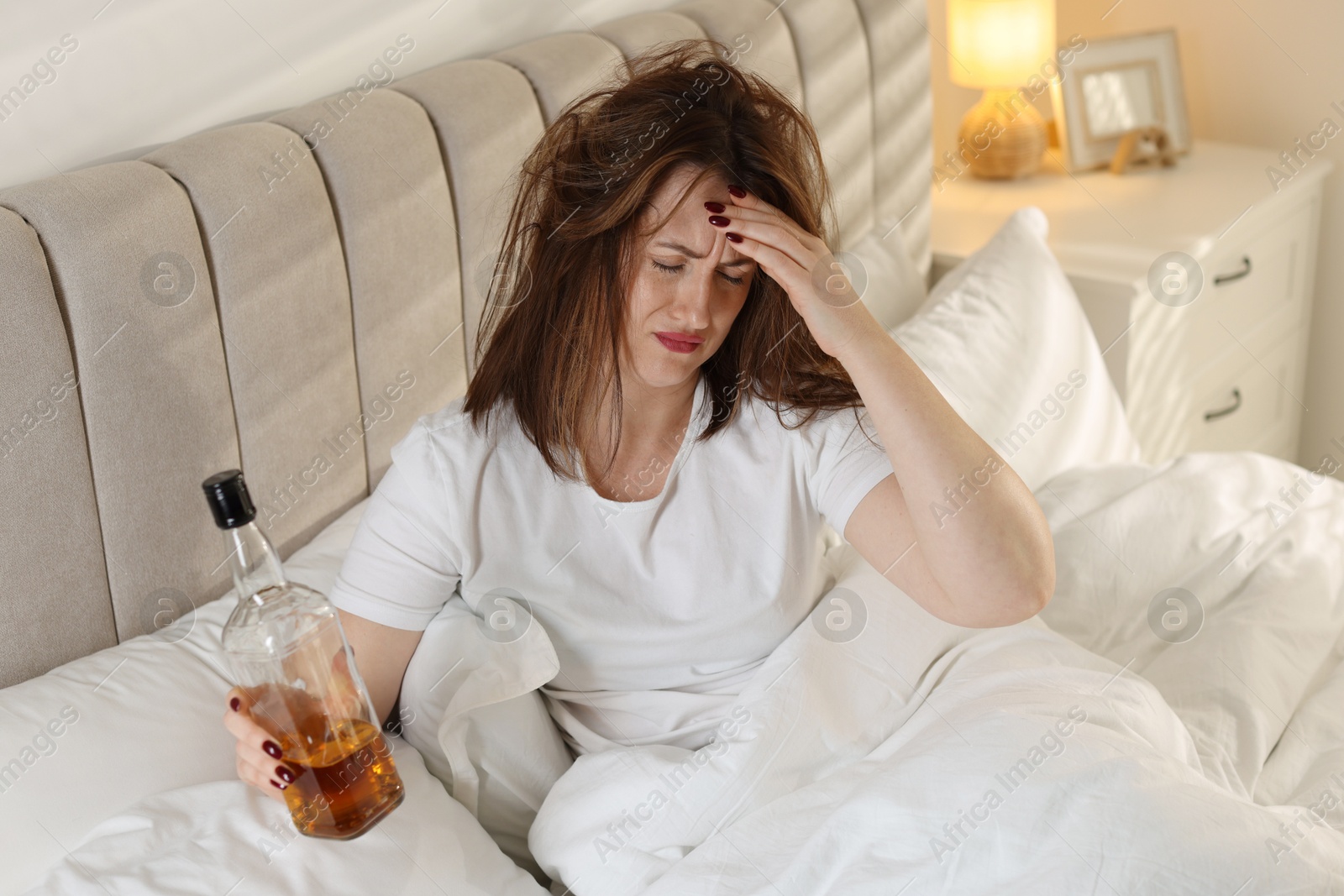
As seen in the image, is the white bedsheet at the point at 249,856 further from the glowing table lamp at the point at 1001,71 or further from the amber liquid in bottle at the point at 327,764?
the glowing table lamp at the point at 1001,71

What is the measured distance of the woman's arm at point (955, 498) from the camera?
96 cm

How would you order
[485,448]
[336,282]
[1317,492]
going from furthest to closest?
[1317,492], [336,282], [485,448]

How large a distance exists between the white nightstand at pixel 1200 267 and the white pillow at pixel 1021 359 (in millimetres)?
272

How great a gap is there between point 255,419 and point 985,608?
74 centimetres

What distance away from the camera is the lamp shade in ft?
7.48

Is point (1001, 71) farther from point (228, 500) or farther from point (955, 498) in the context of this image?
point (228, 500)

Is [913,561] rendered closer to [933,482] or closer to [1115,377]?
[933,482]

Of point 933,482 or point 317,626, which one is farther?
point 933,482

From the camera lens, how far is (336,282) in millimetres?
1194

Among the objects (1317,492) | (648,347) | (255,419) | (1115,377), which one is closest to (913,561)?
(648,347)

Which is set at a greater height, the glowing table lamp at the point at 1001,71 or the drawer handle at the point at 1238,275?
the glowing table lamp at the point at 1001,71

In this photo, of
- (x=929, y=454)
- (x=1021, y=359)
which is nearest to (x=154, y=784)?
(x=929, y=454)

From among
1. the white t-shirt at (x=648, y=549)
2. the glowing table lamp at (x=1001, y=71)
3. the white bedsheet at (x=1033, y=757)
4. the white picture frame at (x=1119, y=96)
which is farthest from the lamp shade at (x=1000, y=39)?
the white t-shirt at (x=648, y=549)

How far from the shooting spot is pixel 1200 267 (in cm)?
207
